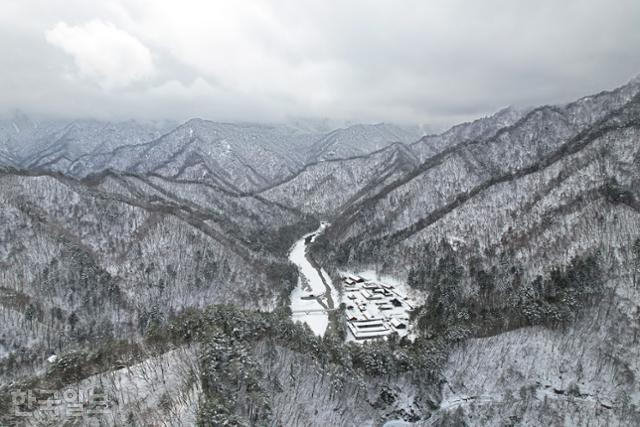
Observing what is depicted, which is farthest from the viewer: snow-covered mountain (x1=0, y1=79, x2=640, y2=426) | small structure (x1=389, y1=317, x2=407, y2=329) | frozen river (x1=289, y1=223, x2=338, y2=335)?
frozen river (x1=289, y1=223, x2=338, y2=335)

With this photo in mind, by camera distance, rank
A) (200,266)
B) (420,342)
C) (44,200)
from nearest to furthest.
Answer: (420,342) → (200,266) → (44,200)

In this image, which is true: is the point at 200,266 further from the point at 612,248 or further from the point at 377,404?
the point at 612,248

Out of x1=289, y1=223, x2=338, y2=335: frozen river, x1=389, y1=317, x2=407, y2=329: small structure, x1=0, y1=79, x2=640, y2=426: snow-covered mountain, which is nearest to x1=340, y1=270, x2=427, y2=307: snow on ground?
x1=0, y1=79, x2=640, y2=426: snow-covered mountain

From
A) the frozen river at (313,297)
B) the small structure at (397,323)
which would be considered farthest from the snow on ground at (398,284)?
the small structure at (397,323)

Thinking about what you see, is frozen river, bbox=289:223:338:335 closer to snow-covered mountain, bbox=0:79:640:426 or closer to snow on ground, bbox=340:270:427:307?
snow-covered mountain, bbox=0:79:640:426

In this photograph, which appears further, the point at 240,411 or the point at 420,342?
the point at 420,342

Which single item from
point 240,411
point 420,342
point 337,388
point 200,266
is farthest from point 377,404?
point 200,266

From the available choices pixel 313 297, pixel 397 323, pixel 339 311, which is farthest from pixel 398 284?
pixel 397 323

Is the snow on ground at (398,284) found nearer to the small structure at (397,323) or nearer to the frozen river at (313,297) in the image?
the frozen river at (313,297)

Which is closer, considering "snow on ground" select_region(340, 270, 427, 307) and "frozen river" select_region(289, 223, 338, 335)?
"frozen river" select_region(289, 223, 338, 335)
